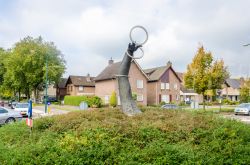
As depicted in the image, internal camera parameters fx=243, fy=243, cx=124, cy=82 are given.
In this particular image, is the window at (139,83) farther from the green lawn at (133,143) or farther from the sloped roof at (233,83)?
the sloped roof at (233,83)

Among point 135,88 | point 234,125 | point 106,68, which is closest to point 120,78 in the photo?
point 234,125

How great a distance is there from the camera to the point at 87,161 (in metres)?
5.79

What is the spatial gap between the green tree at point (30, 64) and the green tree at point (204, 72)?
3265 centimetres

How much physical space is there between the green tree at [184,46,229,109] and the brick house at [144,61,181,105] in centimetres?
1683

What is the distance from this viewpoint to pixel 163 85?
48.6 metres

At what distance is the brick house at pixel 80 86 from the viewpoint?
60.3 meters

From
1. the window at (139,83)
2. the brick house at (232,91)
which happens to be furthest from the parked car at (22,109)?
the brick house at (232,91)

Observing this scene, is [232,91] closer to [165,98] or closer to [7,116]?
[165,98]

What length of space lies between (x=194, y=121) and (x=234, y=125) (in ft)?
3.95

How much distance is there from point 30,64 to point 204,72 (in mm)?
39795

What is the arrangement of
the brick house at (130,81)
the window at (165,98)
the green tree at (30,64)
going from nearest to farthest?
the brick house at (130,81), the window at (165,98), the green tree at (30,64)

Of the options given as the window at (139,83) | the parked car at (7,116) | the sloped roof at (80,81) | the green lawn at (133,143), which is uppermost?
the sloped roof at (80,81)

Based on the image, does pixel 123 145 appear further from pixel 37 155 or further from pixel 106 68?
pixel 106 68

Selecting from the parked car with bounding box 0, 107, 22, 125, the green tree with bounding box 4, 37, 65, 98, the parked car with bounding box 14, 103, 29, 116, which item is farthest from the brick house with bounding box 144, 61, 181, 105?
the parked car with bounding box 0, 107, 22, 125
